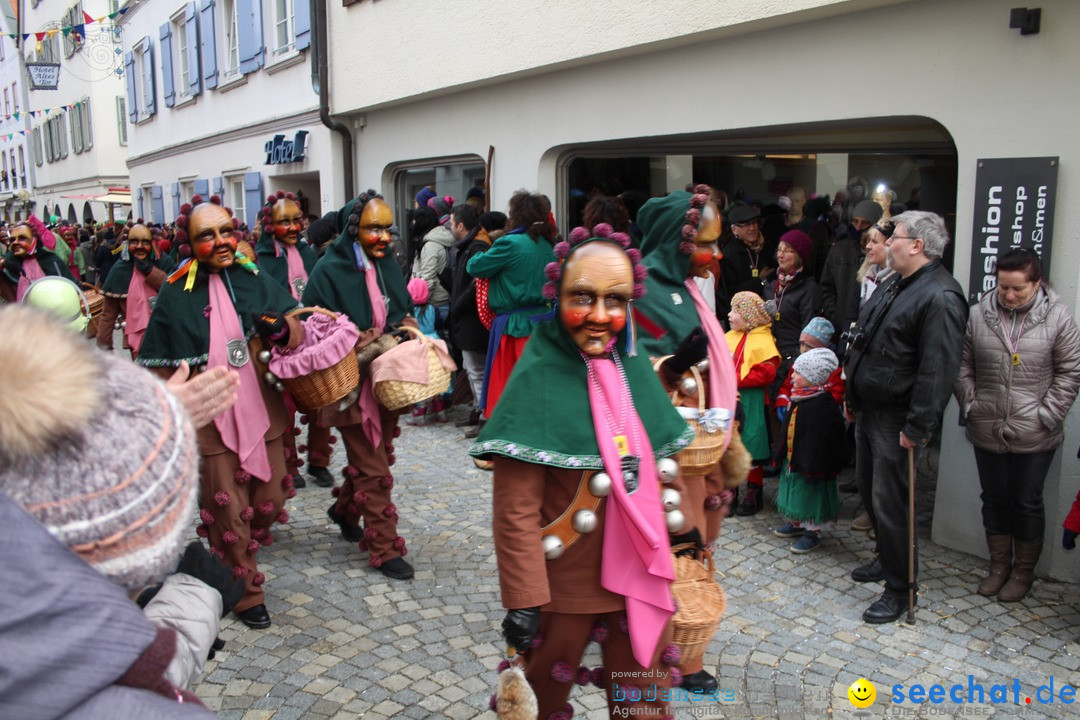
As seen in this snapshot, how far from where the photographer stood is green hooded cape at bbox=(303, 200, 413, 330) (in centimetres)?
492

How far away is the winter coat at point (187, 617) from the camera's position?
61.2 inches

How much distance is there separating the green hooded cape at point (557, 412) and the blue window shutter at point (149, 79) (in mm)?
20519

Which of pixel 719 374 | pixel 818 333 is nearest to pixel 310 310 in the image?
pixel 719 374

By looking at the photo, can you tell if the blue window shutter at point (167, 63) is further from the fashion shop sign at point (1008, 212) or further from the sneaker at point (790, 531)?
the fashion shop sign at point (1008, 212)

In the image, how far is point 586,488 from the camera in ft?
8.62

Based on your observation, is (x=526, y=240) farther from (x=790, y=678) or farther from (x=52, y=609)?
(x=52, y=609)

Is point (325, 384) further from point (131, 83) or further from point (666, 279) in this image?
point (131, 83)

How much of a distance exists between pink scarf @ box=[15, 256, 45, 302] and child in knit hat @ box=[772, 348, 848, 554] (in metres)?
7.06

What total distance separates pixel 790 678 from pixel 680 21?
15.7 ft

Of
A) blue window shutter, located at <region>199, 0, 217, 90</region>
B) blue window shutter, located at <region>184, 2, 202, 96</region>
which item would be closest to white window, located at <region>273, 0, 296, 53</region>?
blue window shutter, located at <region>199, 0, 217, 90</region>

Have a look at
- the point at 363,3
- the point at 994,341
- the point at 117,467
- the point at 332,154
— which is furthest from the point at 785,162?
the point at 117,467

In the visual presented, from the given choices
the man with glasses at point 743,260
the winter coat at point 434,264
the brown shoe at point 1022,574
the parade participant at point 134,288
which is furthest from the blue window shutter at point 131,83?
the brown shoe at point 1022,574

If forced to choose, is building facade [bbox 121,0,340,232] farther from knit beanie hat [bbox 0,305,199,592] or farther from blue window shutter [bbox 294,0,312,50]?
knit beanie hat [bbox 0,305,199,592]

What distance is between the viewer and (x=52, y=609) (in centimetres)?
105
